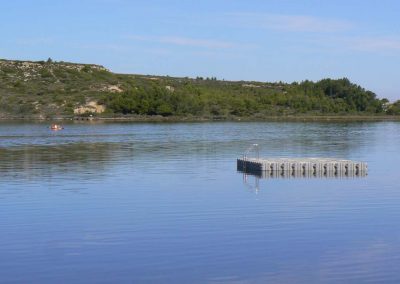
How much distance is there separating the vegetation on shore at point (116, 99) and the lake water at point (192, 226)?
11310 cm

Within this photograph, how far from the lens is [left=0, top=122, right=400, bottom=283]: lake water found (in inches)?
770

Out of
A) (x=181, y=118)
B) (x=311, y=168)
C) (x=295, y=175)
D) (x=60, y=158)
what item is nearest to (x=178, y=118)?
(x=181, y=118)

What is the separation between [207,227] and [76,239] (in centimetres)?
446

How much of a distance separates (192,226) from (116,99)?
13616 cm

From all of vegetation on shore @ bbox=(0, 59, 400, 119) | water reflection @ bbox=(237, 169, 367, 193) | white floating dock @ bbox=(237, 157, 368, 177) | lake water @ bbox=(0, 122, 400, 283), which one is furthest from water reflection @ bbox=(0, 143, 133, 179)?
vegetation on shore @ bbox=(0, 59, 400, 119)

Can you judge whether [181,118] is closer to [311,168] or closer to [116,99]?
[116,99]

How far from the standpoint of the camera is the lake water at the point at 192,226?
19547mm

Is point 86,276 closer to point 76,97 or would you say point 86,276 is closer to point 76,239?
point 76,239

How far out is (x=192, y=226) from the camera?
25672 millimetres

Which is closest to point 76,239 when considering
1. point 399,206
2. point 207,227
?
point 207,227

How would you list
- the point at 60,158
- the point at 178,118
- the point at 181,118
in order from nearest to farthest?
the point at 60,158 < the point at 178,118 < the point at 181,118

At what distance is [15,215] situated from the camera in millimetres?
28031

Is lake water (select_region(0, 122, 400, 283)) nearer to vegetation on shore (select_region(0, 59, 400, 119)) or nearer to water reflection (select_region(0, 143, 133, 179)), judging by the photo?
water reflection (select_region(0, 143, 133, 179))

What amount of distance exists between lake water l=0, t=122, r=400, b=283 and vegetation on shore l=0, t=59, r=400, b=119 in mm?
113102
